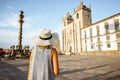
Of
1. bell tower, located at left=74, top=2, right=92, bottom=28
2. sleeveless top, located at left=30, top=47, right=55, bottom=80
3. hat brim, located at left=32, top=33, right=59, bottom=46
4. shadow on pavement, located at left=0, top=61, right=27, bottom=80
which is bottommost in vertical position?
shadow on pavement, located at left=0, top=61, right=27, bottom=80

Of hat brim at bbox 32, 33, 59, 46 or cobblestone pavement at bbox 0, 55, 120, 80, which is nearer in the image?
hat brim at bbox 32, 33, 59, 46

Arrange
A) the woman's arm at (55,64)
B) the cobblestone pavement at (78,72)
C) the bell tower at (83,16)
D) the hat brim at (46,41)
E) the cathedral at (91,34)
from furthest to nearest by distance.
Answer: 1. the bell tower at (83,16)
2. the cathedral at (91,34)
3. the cobblestone pavement at (78,72)
4. the hat brim at (46,41)
5. the woman's arm at (55,64)

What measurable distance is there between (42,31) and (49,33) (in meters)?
0.15

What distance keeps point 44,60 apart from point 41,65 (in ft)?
0.36

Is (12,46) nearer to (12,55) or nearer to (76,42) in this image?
(12,55)

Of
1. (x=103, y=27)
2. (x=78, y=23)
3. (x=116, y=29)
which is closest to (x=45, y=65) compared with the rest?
(x=116, y=29)

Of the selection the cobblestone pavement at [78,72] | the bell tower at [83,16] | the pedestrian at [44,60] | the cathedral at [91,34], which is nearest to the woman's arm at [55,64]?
the pedestrian at [44,60]

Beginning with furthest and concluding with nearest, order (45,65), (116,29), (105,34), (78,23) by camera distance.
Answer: (78,23) < (105,34) < (116,29) < (45,65)

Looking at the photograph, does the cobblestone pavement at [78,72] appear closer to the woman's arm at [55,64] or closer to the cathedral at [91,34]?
the woman's arm at [55,64]

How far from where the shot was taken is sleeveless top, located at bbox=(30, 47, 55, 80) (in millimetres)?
2135

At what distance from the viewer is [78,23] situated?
4412 centimetres

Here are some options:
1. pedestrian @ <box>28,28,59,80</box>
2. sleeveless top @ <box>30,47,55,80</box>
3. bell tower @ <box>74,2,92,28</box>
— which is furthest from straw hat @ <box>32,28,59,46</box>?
bell tower @ <box>74,2,92,28</box>

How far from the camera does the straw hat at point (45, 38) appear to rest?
7.27 ft

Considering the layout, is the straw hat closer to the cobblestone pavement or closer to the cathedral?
the cobblestone pavement
